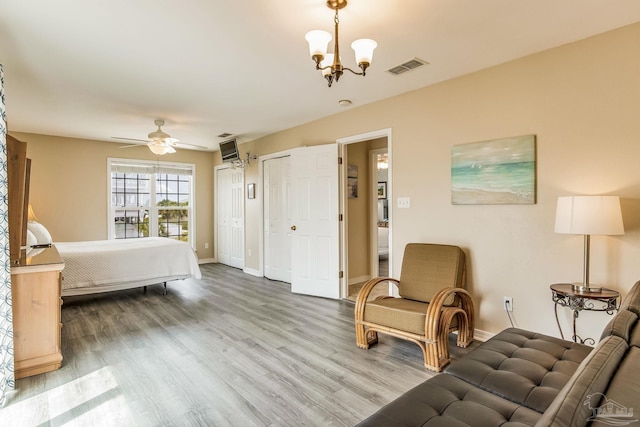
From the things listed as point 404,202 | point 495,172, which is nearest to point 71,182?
point 404,202

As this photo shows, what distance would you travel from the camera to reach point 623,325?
1324 millimetres

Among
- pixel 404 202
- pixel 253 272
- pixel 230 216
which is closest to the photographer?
pixel 404 202

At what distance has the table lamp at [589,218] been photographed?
2158mm

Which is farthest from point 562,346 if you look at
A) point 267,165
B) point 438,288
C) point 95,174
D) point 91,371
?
point 95,174

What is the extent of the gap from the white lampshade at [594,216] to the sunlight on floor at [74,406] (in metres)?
3.12

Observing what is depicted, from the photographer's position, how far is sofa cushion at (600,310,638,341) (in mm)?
1267

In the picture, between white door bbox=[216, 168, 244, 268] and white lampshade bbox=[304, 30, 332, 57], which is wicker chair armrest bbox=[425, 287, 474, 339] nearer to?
white lampshade bbox=[304, 30, 332, 57]

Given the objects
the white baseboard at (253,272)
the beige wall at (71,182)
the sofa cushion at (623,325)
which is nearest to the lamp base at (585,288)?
the sofa cushion at (623,325)

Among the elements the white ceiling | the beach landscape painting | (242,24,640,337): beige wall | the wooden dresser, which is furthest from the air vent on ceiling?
the wooden dresser

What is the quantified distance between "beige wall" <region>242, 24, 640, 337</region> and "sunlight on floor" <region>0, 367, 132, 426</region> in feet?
9.61

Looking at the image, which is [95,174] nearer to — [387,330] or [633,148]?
[387,330]

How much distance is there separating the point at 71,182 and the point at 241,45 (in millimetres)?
5041

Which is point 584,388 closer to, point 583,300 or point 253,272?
point 583,300

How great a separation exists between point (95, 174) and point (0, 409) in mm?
4934
